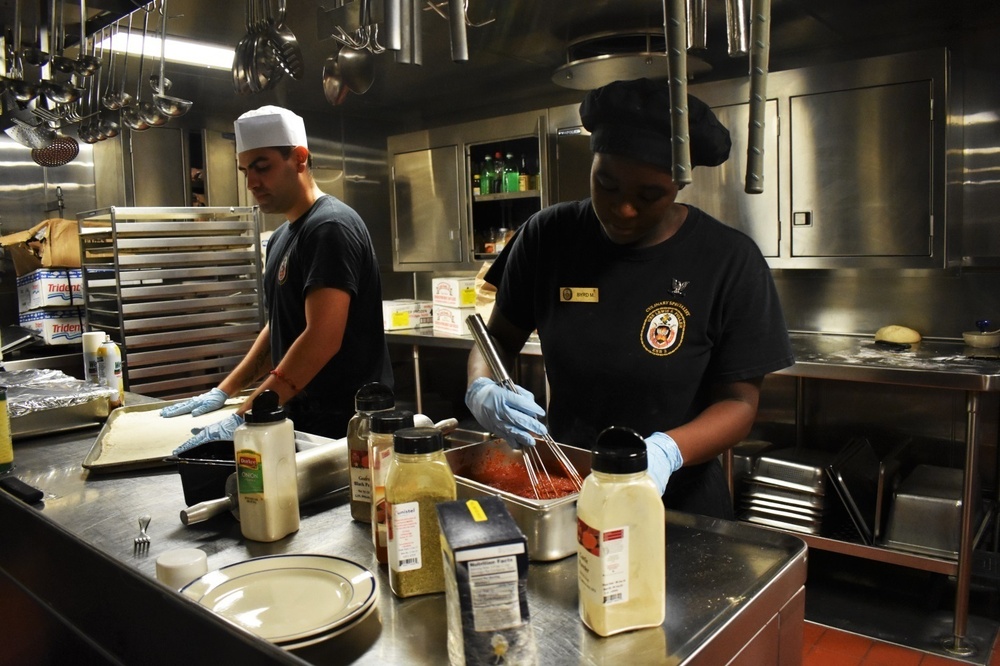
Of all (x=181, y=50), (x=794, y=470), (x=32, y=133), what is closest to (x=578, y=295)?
(x=794, y=470)

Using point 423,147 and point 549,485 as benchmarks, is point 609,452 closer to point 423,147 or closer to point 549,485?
point 549,485

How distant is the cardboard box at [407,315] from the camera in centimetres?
455

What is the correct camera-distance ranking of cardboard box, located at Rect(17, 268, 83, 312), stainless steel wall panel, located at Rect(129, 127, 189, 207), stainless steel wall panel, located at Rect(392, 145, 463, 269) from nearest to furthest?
cardboard box, located at Rect(17, 268, 83, 312), stainless steel wall panel, located at Rect(392, 145, 463, 269), stainless steel wall panel, located at Rect(129, 127, 189, 207)

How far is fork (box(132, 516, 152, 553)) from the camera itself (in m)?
1.28

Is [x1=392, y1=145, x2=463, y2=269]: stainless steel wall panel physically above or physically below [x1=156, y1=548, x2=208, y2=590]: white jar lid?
above

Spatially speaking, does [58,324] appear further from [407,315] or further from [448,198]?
[448,198]

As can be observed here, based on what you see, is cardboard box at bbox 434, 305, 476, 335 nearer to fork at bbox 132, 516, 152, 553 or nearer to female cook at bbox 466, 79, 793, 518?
female cook at bbox 466, 79, 793, 518

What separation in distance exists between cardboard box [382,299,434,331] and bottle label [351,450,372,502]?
3220 mm

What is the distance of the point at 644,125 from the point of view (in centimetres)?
147

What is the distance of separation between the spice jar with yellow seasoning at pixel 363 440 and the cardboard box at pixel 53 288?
3820 mm

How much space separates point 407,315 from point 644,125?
3239mm

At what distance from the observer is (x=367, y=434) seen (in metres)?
1.26

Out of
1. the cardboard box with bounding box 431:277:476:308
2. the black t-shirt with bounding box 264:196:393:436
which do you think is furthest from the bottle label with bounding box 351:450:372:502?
the cardboard box with bounding box 431:277:476:308

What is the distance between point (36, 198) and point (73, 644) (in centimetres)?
448
